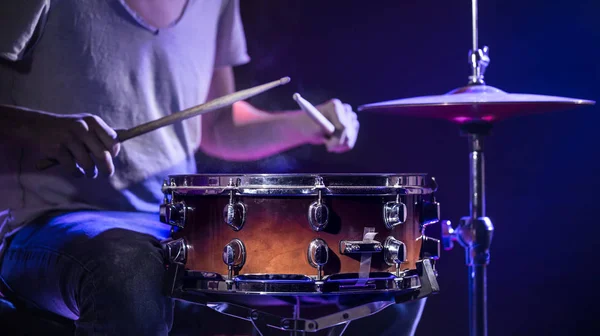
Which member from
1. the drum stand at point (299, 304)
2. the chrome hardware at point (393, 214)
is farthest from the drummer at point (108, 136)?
the chrome hardware at point (393, 214)

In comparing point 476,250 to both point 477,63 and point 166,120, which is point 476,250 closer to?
point 477,63

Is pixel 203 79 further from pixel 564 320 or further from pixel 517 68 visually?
pixel 564 320

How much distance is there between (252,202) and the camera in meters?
1.57

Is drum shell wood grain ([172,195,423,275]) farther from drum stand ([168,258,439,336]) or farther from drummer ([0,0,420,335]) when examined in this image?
drummer ([0,0,420,335])

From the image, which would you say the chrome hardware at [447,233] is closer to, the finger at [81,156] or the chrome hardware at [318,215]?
the chrome hardware at [318,215]

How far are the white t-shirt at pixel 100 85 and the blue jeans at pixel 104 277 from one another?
0.13m

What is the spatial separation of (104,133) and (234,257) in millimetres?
550

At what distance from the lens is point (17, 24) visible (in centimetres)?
199

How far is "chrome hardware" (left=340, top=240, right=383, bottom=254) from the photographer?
60.1 inches

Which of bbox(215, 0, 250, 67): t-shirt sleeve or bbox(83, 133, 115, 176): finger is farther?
bbox(215, 0, 250, 67): t-shirt sleeve

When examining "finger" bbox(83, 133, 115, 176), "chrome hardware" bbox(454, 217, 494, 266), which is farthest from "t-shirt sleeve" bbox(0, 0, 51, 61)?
"chrome hardware" bbox(454, 217, 494, 266)

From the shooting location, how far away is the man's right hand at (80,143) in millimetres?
1792

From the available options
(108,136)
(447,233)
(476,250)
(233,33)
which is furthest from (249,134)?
(476,250)

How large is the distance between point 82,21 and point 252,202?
95cm
